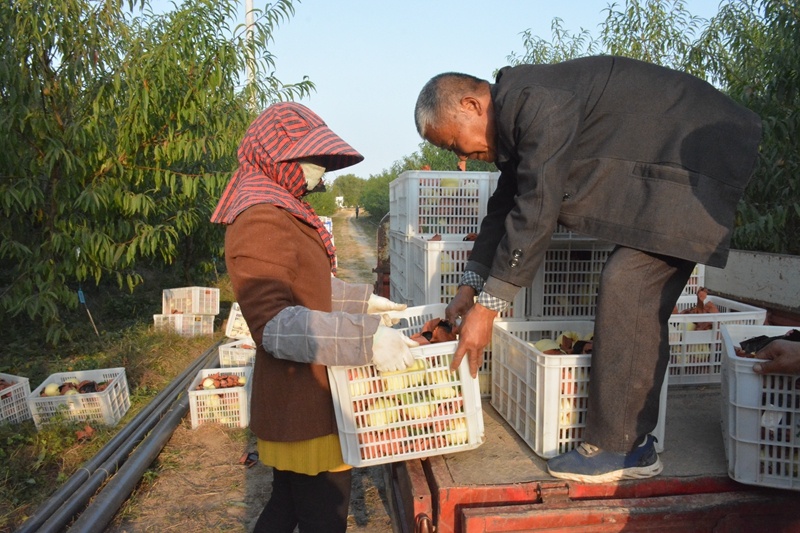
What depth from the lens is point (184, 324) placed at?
8.02 meters

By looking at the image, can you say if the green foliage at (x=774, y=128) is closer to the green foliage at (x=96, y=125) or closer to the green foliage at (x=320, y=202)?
the green foliage at (x=96, y=125)

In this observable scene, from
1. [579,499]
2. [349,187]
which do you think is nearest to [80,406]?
[579,499]

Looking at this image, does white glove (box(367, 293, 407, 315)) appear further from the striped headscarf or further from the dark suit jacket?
the dark suit jacket

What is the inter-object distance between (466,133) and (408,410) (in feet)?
3.51

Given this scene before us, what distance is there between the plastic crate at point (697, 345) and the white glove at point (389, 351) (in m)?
1.57

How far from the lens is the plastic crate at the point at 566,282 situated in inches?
113

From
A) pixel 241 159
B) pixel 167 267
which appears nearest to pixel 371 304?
pixel 241 159

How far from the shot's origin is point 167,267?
12250 mm

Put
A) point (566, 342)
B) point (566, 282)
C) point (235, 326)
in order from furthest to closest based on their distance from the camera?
point (235, 326) → point (566, 282) → point (566, 342)

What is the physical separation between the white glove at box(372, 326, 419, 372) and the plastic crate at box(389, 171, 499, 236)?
314cm

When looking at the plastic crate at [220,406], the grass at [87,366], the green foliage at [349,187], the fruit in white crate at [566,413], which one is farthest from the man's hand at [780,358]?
the green foliage at [349,187]

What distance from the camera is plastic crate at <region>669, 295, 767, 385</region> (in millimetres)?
2801

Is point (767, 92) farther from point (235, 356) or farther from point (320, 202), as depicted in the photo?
point (320, 202)

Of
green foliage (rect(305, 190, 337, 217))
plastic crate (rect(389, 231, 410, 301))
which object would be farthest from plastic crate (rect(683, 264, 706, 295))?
green foliage (rect(305, 190, 337, 217))
